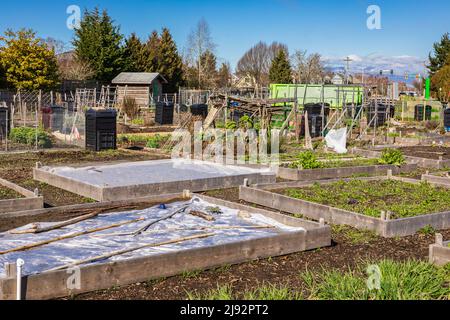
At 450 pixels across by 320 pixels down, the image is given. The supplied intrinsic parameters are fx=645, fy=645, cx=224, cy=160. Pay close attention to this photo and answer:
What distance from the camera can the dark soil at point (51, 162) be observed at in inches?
512

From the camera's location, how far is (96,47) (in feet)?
162

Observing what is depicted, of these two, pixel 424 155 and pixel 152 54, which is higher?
pixel 152 54

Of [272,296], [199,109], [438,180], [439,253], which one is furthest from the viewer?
[199,109]

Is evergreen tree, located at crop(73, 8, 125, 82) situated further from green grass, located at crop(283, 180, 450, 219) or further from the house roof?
green grass, located at crop(283, 180, 450, 219)

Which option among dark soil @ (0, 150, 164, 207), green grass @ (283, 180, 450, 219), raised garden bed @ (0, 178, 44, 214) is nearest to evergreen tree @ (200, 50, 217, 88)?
dark soil @ (0, 150, 164, 207)

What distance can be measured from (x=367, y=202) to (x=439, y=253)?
377 cm

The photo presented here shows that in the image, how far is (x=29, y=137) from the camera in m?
21.1

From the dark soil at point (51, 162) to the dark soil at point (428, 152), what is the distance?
8.86m

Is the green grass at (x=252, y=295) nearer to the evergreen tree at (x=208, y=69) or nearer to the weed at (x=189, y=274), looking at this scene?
the weed at (x=189, y=274)

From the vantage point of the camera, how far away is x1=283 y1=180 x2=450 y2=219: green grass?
11383mm

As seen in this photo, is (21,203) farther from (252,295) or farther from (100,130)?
(100,130)

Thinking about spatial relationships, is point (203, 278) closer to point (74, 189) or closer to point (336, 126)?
point (74, 189)

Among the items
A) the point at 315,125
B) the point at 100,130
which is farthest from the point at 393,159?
the point at 100,130
